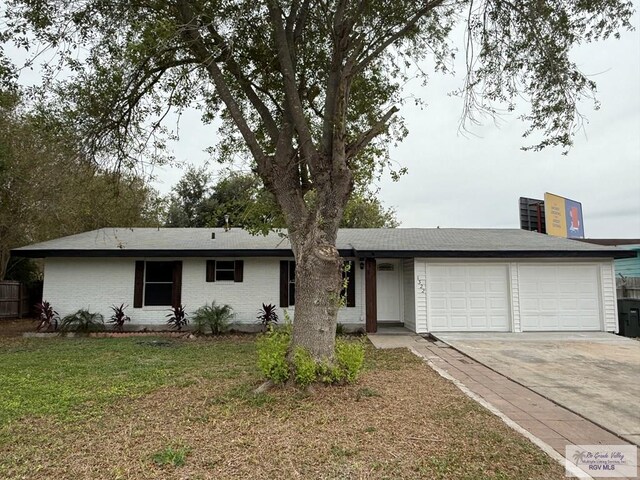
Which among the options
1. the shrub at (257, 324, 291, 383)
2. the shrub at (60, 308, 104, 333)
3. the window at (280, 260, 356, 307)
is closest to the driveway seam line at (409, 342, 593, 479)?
the shrub at (257, 324, 291, 383)

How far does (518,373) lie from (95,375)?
7.04 metres

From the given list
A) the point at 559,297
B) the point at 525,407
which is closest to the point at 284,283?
the point at 559,297

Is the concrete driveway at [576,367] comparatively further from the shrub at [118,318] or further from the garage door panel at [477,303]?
the shrub at [118,318]

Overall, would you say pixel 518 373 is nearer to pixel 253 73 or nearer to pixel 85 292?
pixel 253 73

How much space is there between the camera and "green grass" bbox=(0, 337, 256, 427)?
538cm

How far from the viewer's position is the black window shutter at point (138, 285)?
12758mm

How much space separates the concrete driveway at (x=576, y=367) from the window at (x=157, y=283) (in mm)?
7759

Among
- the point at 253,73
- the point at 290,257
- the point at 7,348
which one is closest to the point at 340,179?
the point at 253,73

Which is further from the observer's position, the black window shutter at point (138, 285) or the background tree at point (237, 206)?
the black window shutter at point (138, 285)

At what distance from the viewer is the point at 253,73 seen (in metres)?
8.10

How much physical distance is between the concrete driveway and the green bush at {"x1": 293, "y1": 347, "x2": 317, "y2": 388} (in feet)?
10.6

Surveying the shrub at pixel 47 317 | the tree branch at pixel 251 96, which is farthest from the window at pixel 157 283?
the tree branch at pixel 251 96

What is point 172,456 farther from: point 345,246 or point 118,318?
point 118,318

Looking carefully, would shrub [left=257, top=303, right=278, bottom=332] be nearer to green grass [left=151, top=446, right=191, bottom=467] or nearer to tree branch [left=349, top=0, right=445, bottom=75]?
tree branch [left=349, top=0, right=445, bottom=75]
